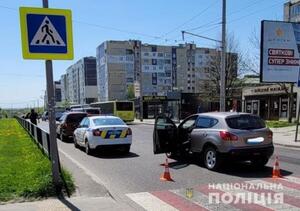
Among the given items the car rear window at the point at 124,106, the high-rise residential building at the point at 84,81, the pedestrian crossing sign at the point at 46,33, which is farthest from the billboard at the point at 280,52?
the high-rise residential building at the point at 84,81

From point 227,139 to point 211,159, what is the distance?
0.80 m

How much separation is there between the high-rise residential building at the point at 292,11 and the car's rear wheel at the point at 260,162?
40.8 metres

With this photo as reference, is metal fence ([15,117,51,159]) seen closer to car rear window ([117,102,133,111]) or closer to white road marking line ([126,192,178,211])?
white road marking line ([126,192,178,211])

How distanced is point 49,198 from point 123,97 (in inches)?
4820

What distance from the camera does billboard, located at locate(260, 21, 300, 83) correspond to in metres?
27.2

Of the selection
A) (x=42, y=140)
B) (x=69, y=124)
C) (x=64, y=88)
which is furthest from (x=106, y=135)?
(x=64, y=88)

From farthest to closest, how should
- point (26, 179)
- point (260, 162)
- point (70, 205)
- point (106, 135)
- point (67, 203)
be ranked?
point (106, 135) < point (260, 162) < point (26, 179) < point (67, 203) < point (70, 205)

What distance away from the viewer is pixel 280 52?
27.6 metres

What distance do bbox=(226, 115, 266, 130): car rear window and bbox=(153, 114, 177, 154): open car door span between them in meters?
2.07

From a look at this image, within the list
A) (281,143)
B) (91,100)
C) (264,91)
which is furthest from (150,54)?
(281,143)

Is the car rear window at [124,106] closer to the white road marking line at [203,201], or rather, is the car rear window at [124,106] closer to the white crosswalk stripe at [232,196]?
the white crosswalk stripe at [232,196]

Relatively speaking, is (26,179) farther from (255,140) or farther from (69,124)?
(69,124)

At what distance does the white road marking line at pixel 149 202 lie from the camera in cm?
693

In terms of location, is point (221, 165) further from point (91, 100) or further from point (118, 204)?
point (91, 100)
